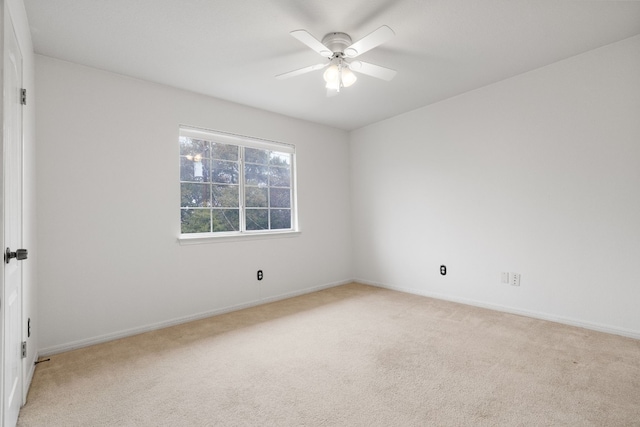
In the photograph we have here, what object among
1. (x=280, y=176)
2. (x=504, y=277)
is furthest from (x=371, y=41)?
(x=504, y=277)

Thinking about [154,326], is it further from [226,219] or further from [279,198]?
[279,198]

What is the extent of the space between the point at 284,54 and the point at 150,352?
273 centimetres

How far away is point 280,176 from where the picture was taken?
170 inches

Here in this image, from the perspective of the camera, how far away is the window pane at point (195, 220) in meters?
3.42

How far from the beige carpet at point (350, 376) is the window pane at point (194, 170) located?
5.12ft

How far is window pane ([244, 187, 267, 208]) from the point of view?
13.0ft

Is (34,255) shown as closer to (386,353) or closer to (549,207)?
(386,353)

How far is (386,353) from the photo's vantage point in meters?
2.43

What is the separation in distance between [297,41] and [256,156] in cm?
182

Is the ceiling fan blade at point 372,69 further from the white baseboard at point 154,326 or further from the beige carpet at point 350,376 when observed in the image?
the white baseboard at point 154,326

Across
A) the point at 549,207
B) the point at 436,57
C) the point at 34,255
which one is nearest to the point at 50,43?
the point at 34,255

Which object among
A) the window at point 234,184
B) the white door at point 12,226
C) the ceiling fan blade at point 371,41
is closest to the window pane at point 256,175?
the window at point 234,184

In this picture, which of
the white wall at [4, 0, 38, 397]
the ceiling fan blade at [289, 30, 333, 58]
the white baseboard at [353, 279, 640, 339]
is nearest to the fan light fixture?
the ceiling fan blade at [289, 30, 333, 58]

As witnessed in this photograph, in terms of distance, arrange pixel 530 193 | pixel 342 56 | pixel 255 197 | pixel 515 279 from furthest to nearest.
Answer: pixel 255 197 → pixel 515 279 → pixel 530 193 → pixel 342 56
